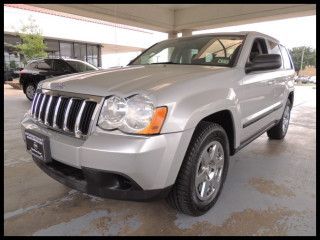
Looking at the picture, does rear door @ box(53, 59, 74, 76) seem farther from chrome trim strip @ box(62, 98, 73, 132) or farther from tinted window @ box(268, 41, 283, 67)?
chrome trim strip @ box(62, 98, 73, 132)

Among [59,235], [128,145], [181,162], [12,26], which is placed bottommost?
[59,235]

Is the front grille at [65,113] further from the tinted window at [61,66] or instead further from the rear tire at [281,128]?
the tinted window at [61,66]

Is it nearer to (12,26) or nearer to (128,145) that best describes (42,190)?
(128,145)

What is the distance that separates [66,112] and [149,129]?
0.75m

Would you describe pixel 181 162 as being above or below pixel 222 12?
below

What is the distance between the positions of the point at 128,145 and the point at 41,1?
28.3 feet

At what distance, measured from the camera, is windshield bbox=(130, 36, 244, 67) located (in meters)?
3.12

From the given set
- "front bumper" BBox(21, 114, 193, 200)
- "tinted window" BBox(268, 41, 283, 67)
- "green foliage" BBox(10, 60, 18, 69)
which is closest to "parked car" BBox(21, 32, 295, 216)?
"front bumper" BBox(21, 114, 193, 200)

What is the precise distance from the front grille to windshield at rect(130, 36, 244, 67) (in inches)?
56.4

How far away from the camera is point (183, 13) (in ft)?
42.0

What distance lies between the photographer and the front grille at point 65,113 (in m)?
2.19

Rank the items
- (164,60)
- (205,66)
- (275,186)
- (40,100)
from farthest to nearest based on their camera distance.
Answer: (164,60) < (275,186) < (205,66) < (40,100)

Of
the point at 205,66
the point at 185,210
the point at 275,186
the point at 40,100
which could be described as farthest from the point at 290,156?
the point at 40,100

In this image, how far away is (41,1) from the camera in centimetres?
898
